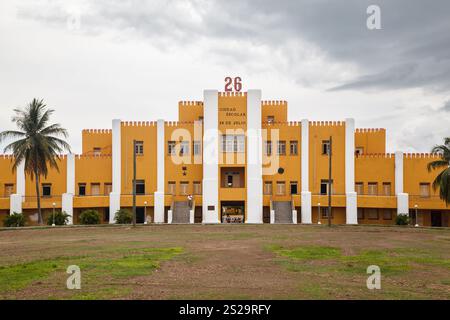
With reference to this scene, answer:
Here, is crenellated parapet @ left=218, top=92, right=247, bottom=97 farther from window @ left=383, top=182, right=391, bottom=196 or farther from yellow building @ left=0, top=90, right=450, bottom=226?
window @ left=383, top=182, right=391, bottom=196

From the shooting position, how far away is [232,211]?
213 ft

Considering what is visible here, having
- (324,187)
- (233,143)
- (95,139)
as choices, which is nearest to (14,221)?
(95,139)

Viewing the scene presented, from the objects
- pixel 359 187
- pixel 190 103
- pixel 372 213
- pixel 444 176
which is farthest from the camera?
pixel 190 103

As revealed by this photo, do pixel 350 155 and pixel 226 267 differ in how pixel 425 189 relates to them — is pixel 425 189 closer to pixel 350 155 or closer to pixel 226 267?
pixel 350 155

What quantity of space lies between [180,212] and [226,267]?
132 feet

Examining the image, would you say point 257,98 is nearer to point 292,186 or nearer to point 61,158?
point 292,186

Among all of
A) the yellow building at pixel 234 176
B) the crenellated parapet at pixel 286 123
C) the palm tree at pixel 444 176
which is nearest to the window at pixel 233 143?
the yellow building at pixel 234 176

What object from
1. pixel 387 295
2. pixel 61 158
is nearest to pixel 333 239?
pixel 387 295

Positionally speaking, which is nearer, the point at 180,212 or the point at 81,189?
the point at 180,212

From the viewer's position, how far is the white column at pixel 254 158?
205 ft

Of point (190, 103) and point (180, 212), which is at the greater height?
point (190, 103)

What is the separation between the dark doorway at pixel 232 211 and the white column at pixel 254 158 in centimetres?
174

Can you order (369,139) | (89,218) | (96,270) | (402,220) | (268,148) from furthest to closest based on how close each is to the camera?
(369,139), (268,148), (402,220), (89,218), (96,270)
